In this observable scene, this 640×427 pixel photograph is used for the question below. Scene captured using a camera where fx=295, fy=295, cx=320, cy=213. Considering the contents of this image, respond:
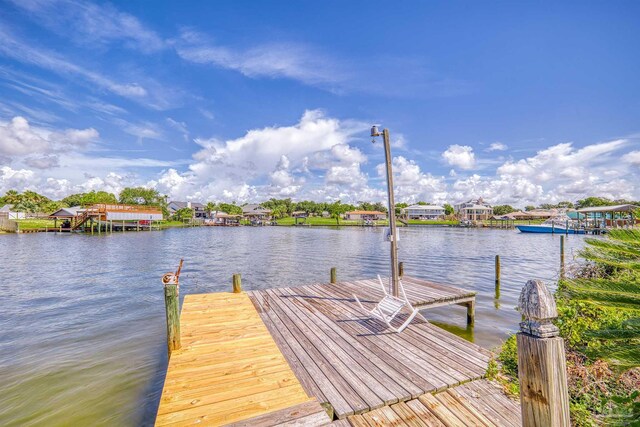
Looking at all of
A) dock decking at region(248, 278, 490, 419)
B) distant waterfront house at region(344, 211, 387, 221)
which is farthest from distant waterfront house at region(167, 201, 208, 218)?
dock decking at region(248, 278, 490, 419)

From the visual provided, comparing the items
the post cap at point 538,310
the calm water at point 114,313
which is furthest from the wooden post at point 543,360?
the calm water at point 114,313

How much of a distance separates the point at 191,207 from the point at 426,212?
8324cm

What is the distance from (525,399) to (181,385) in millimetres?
4004

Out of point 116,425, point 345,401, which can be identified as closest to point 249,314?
point 116,425

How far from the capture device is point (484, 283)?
605 inches

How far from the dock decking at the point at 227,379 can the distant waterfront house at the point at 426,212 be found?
105 meters

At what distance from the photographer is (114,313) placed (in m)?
11.0

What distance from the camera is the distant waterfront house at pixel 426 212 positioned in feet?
351

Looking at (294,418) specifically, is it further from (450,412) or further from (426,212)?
(426,212)

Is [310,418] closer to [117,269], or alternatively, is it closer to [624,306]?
[624,306]

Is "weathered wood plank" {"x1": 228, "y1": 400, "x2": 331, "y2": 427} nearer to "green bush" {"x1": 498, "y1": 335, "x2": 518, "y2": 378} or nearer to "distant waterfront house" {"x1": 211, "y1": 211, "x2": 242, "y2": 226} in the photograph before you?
"green bush" {"x1": 498, "y1": 335, "x2": 518, "y2": 378}

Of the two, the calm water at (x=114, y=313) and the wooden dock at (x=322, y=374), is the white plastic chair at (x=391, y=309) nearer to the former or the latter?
the wooden dock at (x=322, y=374)

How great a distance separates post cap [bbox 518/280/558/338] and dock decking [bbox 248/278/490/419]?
2.73 m

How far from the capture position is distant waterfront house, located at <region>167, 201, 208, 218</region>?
9808 centimetres
